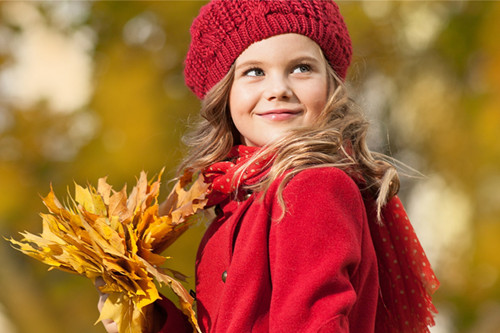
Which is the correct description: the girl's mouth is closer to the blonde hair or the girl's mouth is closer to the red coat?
the blonde hair

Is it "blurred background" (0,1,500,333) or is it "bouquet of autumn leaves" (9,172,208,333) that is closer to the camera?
"bouquet of autumn leaves" (9,172,208,333)

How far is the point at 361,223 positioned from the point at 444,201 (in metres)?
6.16

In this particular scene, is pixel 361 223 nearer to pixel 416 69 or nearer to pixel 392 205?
pixel 392 205

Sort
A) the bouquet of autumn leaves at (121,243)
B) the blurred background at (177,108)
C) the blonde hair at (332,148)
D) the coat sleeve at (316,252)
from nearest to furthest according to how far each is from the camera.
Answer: the coat sleeve at (316,252) < the blonde hair at (332,148) < the bouquet of autumn leaves at (121,243) < the blurred background at (177,108)

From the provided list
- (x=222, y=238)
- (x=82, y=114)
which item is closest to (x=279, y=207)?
(x=222, y=238)

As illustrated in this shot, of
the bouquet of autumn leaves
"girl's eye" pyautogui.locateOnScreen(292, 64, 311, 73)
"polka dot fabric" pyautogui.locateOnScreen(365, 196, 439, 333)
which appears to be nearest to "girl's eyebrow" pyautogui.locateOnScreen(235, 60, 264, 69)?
"girl's eye" pyautogui.locateOnScreen(292, 64, 311, 73)

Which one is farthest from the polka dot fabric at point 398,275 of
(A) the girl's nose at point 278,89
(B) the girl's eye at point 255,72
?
(B) the girl's eye at point 255,72

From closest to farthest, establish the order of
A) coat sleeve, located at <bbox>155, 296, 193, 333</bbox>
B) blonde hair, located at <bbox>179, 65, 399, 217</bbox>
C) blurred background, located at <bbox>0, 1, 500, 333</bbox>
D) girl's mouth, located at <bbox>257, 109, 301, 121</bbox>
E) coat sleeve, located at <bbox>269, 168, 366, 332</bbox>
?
coat sleeve, located at <bbox>269, 168, 366, 332</bbox>
blonde hair, located at <bbox>179, 65, 399, 217</bbox>
girl's mouth, located at <bbox>257, 109, 301, 121</bbox>
coat sleeve, located at <bbox>155, 296, 193, 333</bbox>
blurred background, located at <bbox>0, 1, 500, 333</bbox>

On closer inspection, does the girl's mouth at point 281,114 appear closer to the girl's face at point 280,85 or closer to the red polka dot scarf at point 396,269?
the girl's face at point 280,85

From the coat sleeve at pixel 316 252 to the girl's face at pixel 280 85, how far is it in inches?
13.5

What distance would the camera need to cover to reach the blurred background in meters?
7.30

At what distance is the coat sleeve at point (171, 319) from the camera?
2.49 meters

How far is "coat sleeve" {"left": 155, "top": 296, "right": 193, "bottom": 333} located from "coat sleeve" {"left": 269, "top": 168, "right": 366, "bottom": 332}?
61 cm

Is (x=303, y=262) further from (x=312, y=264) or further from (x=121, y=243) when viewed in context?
(x=121, y=243)
